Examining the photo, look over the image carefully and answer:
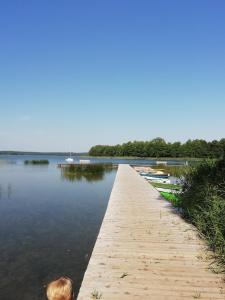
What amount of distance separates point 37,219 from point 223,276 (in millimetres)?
8894

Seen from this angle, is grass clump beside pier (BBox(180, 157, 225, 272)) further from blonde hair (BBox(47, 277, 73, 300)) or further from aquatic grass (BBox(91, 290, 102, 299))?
blonde hair (BBox(47, 277, 73, 300))

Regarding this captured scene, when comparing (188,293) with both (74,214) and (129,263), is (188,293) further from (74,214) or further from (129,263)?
(74,214)

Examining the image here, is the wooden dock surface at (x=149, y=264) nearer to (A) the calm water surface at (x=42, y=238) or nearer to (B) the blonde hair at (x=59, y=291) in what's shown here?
(B) the blonde hair at (x=59, y=291)

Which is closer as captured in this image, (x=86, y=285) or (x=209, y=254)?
(x=86, y=285)

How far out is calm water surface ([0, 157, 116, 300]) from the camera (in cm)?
666

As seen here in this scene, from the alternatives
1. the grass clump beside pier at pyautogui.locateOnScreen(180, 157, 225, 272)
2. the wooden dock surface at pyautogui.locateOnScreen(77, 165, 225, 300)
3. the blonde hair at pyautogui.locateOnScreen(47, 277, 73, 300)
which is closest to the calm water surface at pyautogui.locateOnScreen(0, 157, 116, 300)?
the wooden dock surface at pyautogui.locateOnScreen(77, 165, 225, 300)

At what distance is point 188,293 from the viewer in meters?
4.42

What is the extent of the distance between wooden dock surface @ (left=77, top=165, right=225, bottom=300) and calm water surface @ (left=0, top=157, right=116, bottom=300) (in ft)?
3.71

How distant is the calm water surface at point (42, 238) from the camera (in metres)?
6.66

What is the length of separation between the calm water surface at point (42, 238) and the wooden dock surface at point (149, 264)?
1.13 meters

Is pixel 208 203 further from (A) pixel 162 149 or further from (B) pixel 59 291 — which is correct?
(A) pixel 162 149

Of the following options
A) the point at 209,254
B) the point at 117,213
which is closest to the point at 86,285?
the point at 209,254

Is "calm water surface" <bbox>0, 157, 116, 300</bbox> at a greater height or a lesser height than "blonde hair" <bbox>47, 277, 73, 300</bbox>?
lesser

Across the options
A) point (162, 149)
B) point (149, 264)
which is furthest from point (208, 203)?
point (162, 149)
